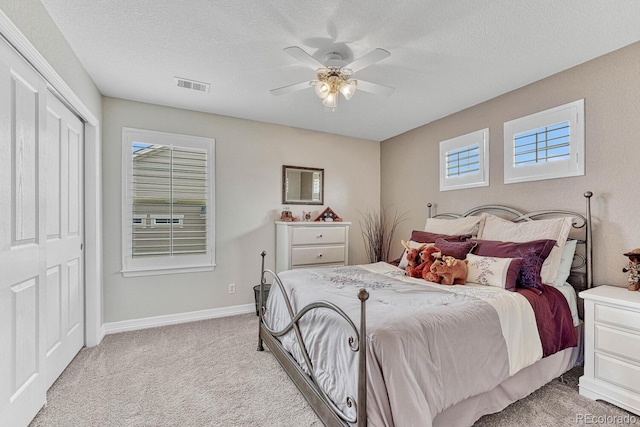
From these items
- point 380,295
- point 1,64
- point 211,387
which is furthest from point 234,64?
point 211,387

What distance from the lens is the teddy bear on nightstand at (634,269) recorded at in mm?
2094

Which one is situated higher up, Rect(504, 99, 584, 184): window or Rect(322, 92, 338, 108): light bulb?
Rect(322, 92, 338, 108): light bulb

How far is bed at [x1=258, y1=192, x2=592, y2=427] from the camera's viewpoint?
1376 millimetres

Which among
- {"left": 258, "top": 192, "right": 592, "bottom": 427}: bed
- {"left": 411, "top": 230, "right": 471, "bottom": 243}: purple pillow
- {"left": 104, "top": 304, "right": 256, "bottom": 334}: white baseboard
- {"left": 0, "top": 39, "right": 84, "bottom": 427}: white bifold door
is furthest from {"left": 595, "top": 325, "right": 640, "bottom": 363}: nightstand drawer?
{"left": 0, "top": 39, "right": 84, "bottom": 427}: white bifold door

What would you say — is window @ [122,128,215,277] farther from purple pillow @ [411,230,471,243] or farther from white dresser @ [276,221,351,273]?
purple pillow @ [411,230,471,243]

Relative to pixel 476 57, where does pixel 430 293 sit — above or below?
below

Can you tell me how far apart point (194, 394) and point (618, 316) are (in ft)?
9.53

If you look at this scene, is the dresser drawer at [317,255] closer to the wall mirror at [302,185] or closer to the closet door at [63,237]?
the wall mirror at [302,185]

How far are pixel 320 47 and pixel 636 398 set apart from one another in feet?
10.3

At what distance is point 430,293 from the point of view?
208 centimetres

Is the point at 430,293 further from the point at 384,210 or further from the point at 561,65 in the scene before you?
the point at 384,210

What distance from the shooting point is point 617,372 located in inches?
76.4
